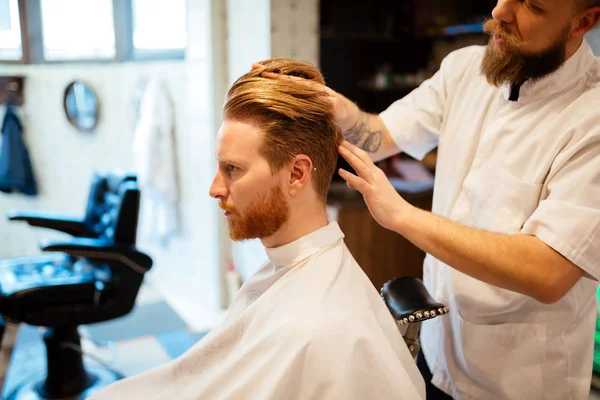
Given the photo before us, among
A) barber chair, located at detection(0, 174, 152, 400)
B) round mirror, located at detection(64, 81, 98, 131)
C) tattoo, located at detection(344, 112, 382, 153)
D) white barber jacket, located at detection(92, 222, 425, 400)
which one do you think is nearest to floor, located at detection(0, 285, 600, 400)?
barber chair, located at detection(0, 174, 152, 400)

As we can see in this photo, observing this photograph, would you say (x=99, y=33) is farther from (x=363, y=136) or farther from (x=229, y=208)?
(x=229, y=208)

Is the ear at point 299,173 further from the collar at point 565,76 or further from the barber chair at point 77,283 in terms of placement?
the barber chair at point 77,283

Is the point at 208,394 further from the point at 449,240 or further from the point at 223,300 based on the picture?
the point at 223,300

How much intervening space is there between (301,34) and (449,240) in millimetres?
2136

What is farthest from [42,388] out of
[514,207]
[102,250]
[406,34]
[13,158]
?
[406,34]

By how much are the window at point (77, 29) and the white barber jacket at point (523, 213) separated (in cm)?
244

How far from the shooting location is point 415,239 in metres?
1.05

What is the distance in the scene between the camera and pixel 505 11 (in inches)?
43.3

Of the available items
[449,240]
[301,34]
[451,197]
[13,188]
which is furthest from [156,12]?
[449,240]

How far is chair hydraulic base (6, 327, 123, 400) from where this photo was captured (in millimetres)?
2375

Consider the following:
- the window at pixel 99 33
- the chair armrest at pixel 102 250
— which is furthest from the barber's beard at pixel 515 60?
the window at pixel 99 33

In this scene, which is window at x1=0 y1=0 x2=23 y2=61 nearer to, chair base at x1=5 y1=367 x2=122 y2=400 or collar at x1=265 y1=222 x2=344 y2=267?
chair base at x1=5 y1=367 x2=122 y2=400

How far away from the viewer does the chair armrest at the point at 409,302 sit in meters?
1.11

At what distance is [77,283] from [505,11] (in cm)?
192
